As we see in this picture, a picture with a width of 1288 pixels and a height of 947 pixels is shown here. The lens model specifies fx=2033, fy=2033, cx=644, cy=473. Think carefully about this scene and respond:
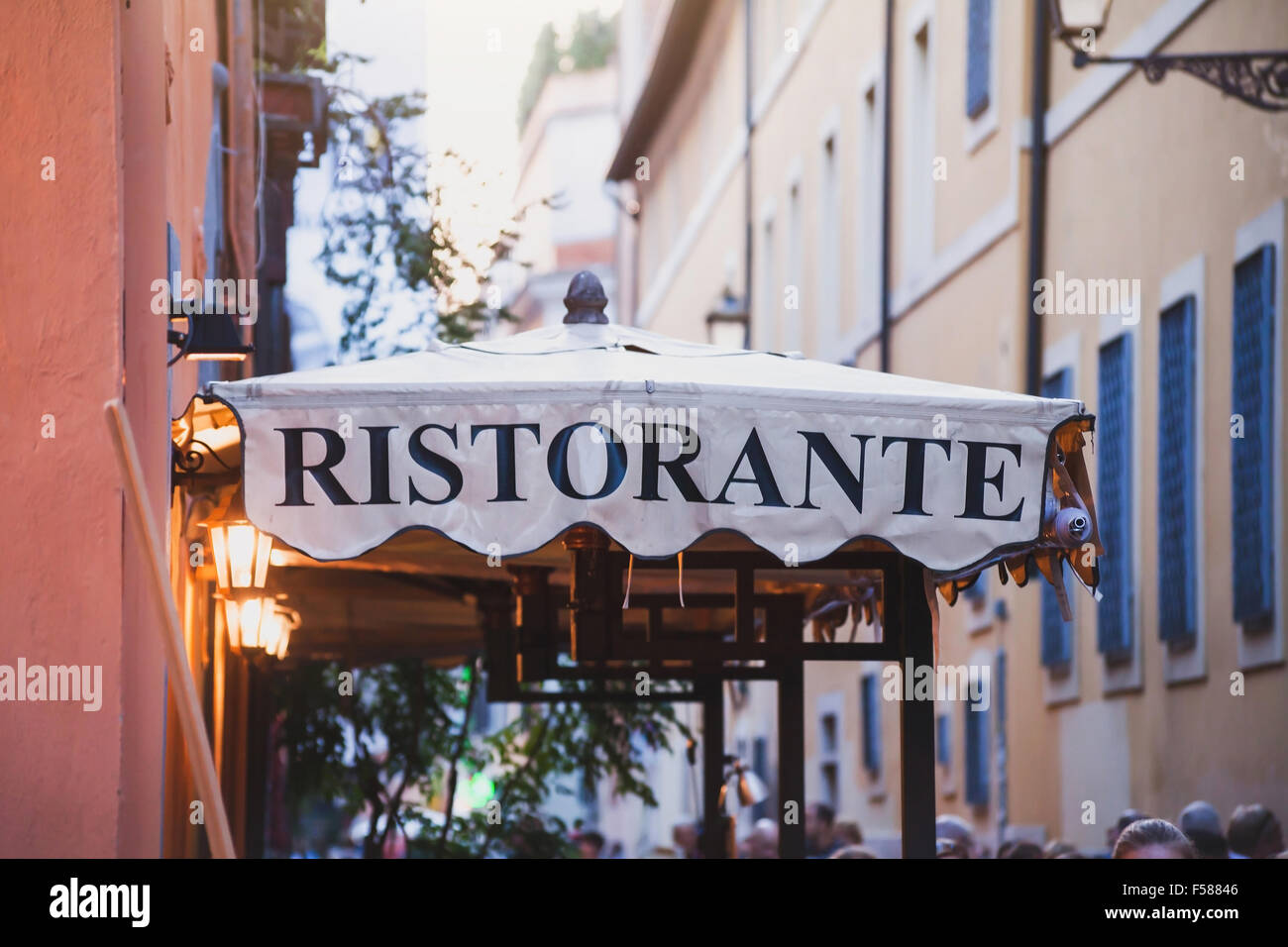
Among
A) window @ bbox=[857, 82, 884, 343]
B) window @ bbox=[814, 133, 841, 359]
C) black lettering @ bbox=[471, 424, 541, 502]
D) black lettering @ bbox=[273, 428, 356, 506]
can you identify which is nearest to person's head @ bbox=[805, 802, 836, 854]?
window @ bbox=[857, 82, 884, 343]

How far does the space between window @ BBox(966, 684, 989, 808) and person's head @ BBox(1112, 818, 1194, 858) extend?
382 inches

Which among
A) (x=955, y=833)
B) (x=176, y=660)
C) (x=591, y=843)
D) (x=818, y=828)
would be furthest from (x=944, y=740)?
(x=176, y=660)

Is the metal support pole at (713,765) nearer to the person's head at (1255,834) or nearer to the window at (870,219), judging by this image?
the person's head at (1255,834)

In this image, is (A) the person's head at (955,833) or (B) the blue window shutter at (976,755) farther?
(B) the blue window shutter at (976,755)

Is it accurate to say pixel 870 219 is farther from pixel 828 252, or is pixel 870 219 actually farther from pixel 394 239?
pixel 394 239

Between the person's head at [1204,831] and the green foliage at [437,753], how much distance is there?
352cm

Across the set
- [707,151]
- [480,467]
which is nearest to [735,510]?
[480,467]

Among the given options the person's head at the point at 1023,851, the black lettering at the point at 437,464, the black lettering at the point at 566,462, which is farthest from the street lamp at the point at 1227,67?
the black lettering at the point at 437,464

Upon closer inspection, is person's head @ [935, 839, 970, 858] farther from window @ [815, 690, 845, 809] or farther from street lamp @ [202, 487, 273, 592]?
window @ [815, 690, 845, 809]

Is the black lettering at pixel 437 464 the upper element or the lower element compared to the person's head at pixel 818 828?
upper

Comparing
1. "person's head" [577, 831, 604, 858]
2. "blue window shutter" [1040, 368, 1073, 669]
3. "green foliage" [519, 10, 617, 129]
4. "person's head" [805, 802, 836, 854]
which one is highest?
"green foliage" [519, 10, 617, 129]

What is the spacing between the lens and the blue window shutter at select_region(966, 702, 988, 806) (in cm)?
1633

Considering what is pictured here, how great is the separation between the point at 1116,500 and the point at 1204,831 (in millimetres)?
5016

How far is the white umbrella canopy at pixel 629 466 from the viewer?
5562 mm
